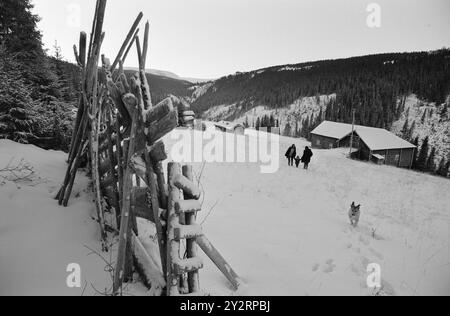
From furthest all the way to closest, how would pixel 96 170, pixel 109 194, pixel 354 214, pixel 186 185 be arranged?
pixel 354 214 < pixel 109 194 < pixel 96 170 < pixel 186 185

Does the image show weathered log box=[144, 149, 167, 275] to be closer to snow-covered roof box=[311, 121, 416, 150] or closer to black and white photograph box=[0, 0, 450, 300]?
black and white photograph box=[0, 0, 450, 300]

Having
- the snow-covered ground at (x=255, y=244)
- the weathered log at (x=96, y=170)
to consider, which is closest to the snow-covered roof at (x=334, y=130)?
the snow-covered ground at (x=255, y=244)

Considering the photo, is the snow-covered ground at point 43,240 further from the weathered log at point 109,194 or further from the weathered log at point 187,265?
the weathered log at point 187,265

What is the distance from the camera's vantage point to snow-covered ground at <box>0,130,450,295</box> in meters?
3.62

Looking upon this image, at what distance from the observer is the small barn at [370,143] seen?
148ft

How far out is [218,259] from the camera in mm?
3504

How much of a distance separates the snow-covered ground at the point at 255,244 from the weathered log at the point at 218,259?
0.43 feet

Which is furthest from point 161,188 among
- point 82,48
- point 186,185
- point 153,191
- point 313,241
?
point 82,48

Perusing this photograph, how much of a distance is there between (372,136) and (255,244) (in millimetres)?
50560

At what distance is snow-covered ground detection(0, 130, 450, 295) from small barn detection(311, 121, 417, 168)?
130 feet

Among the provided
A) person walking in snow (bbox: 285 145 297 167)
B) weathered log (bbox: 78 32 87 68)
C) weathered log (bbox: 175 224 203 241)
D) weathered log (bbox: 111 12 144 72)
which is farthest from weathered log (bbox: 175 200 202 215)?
person walking in snow (bbox: 285 145 297 167)

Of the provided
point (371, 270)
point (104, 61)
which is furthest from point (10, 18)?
point (371, 270)

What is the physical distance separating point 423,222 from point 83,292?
42.3 ft

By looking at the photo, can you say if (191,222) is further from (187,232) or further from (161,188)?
(161,188)
